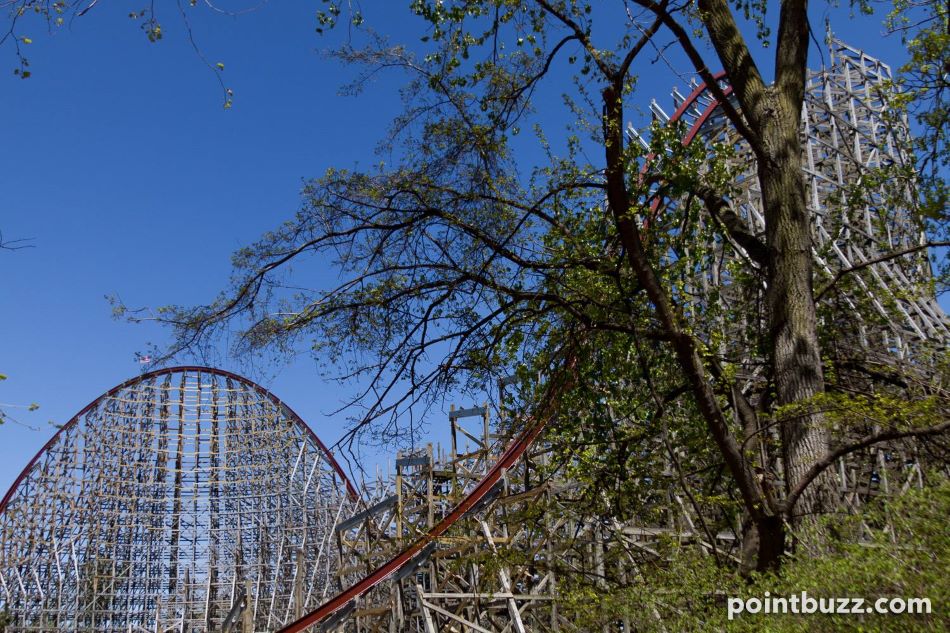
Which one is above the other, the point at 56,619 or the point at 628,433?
the point at 628,433

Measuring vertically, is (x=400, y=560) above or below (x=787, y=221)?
below

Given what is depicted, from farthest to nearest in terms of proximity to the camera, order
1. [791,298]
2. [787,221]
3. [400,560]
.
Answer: [400,560] < [787,221] < [791,298]

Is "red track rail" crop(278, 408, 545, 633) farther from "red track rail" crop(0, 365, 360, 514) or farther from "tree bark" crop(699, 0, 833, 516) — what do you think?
"red track rail" crop(0, 365, 360, 514)

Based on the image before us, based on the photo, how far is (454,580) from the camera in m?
11.4

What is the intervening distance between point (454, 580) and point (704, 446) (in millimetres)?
5680

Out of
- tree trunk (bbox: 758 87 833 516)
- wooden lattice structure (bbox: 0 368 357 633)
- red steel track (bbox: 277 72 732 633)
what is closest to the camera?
tree trunk (bbox: 758 87 833 516)

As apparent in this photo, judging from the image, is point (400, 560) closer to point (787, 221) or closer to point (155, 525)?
point (787, 221)

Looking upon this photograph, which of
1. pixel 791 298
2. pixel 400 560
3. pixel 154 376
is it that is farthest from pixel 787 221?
pixel 154 376

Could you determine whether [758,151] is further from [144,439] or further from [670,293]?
[144,439]

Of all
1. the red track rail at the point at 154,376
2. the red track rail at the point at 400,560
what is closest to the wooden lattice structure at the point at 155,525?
the red track rail at the point at 154,376

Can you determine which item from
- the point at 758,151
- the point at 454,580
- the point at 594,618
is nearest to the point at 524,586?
the point at 454,580

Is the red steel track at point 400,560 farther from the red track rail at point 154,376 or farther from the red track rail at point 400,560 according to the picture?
the red track rail at point 154,376

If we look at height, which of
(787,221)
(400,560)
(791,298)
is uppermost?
(787,221)

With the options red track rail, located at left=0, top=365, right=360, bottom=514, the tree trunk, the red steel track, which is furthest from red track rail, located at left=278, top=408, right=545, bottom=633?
red track rail, located at left=0, top=365, right=360, bottom=514
